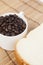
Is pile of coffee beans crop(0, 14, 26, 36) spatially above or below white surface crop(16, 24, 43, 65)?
above

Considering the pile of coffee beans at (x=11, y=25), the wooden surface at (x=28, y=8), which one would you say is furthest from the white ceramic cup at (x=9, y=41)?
the wooden surface at (x=28, y=8)

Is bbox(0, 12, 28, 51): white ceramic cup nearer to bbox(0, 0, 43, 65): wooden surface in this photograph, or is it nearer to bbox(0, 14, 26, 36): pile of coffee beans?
bbox(0, 14, 26, 36): pile of coffee beans

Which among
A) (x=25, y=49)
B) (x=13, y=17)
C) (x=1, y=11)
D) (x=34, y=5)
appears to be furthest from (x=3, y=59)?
(x=34, y=5)

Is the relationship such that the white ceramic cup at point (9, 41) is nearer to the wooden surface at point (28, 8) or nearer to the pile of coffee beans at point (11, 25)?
the pile of coffee beans at point (11, 25)

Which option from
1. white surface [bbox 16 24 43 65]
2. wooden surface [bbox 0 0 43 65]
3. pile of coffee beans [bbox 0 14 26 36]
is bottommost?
wooden surface [bbox 0 0 43 65]

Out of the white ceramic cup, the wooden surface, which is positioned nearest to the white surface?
the white ceramic cup

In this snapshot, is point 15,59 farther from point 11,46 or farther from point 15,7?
point 15,7
